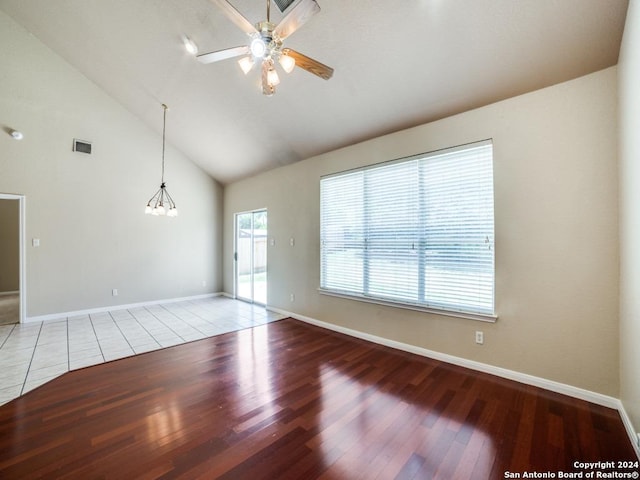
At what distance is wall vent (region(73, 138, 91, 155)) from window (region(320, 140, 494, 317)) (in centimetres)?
466

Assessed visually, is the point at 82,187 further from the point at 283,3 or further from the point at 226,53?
the point at 283,3

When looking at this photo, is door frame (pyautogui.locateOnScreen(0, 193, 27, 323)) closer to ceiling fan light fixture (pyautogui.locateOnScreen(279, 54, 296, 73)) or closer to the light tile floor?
the light tile floor

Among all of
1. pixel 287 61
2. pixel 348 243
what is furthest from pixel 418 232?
pixel 287 61

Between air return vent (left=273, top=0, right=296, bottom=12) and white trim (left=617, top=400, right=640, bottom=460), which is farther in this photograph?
air return vent (left=273, top=0, right=296, bottom=12)

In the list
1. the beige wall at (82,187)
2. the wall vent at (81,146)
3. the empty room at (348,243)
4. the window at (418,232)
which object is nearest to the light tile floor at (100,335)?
the empty room at (348,243)

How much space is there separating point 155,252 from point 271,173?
316 centimetres

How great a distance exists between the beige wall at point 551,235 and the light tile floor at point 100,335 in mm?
3274

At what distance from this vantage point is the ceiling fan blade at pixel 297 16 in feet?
5.44

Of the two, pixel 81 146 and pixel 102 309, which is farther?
pixel 102 309

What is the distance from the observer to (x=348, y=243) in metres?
4.13

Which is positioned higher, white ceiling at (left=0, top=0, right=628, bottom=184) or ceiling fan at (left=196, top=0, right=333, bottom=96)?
white ceiling at (left=0, top=0, right=628, bottom=184)

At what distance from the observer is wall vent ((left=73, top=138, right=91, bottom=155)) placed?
4875mm

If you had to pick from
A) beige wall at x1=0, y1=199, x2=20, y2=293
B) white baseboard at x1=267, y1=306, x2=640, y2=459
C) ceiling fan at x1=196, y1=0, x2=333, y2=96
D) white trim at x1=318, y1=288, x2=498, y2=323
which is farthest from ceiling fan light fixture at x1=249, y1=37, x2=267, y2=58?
beige wall at x1=0, y1=199, x2=20, y2=293

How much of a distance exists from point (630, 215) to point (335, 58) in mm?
2871
